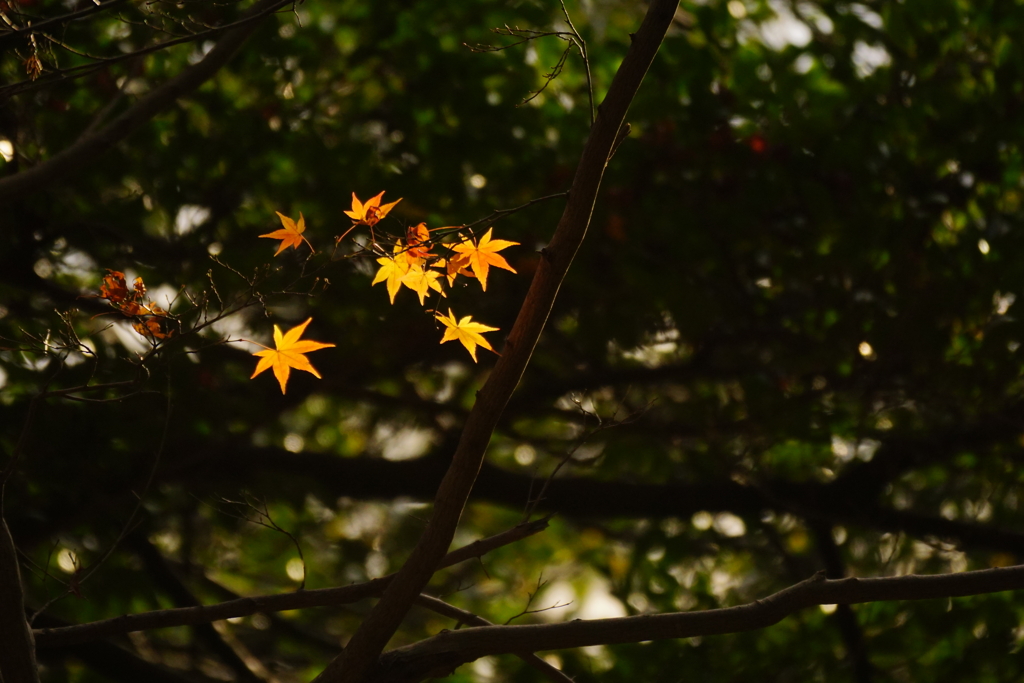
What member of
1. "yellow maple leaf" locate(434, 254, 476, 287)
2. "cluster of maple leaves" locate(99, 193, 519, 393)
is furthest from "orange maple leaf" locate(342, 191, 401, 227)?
"yellow maple leaf" locate(434, 254, 476, 287)

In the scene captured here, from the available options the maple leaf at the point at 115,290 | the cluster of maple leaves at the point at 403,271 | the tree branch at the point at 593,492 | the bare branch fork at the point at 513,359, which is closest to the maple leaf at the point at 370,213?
the cluster of maple leaves at the point at 403,271

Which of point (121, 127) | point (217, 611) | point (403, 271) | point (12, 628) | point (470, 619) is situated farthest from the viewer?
point (121, 127)

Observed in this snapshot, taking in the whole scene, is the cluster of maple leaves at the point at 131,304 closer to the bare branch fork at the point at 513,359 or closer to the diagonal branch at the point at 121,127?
the diagonal branch at the point at 121,127

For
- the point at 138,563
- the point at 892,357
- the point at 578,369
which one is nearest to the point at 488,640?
the point at 578,369

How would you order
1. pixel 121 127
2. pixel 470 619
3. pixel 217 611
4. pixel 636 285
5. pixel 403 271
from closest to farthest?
pixel 403 271
pixel 217 611
pixel 470 619
pixel 121 127
pixel 636 285

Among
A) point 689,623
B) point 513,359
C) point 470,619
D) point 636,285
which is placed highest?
point 513,359

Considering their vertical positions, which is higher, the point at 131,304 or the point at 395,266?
the point at 395,266

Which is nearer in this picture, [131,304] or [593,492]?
[131,304]

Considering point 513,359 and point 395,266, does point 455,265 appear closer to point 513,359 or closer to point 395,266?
point 395,266

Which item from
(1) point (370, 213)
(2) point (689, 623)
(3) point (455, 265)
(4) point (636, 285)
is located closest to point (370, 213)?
(1) point (370, 213)
